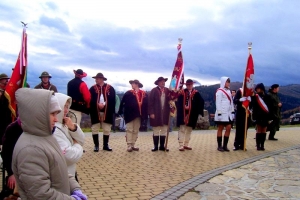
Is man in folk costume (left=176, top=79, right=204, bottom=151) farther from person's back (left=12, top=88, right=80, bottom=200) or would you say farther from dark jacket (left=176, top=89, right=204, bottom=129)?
person's back (left=12, top=88, right=80, bottom=200)

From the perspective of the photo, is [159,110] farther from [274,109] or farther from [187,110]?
[274,109]

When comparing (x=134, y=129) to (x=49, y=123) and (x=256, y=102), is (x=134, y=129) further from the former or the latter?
(x=49, y=123)

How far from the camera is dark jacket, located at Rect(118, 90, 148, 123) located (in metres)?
9.59

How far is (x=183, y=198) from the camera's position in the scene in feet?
17.5

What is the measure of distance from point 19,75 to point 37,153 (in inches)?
175

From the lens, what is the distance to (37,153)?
7.89 ft

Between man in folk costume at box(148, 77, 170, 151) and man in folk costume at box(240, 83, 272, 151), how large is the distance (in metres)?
2.15

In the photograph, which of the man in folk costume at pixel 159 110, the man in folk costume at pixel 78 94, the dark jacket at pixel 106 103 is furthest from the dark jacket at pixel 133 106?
the man in folk costume at pixel 78 94

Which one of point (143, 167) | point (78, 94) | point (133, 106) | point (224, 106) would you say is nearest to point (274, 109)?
Result: point (224, 106)

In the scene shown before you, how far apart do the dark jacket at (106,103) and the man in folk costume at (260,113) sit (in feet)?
11.9

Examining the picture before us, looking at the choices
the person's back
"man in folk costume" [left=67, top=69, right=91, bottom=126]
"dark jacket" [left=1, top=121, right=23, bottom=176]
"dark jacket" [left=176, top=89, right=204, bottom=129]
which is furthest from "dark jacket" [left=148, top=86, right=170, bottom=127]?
the person's back

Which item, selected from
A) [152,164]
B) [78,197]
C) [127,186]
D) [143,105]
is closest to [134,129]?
[143,105]

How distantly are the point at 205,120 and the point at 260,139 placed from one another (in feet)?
25.0

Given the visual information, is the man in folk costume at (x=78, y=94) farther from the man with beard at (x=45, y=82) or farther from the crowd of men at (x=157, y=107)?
the man with beard at (x=45, y=82)
